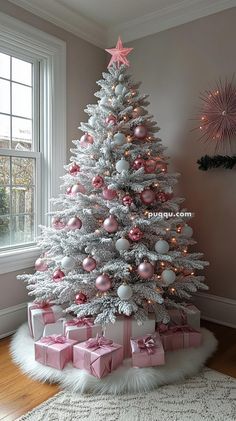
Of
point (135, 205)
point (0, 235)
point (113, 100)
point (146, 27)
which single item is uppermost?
point (146, 27)

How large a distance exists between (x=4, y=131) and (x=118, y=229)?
124 centimetres

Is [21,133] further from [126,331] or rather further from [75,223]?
[126,331]

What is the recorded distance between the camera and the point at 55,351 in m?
1.88

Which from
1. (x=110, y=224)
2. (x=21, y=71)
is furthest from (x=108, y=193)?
(x=21, y=71)

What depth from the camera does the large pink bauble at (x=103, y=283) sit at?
2.03 meters

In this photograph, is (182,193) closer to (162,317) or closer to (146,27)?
(162,317)

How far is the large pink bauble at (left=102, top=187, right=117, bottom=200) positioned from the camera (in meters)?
2.15

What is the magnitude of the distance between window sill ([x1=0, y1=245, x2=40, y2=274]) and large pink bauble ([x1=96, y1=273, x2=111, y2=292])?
0.83 meters

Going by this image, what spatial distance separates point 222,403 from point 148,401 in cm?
38

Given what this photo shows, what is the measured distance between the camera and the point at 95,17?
2938 millimetres

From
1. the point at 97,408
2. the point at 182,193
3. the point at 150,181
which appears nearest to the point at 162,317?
the point at 97,408

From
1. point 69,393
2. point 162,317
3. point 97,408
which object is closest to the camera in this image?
point 97,408

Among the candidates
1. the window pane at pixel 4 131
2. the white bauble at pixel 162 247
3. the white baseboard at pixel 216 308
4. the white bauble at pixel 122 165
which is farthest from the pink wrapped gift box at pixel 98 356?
the window pane at pixel 4 131

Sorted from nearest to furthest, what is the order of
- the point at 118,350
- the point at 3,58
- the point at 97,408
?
1. the point at 97,408
2. the point at 118,350
3. the point at 3,58
